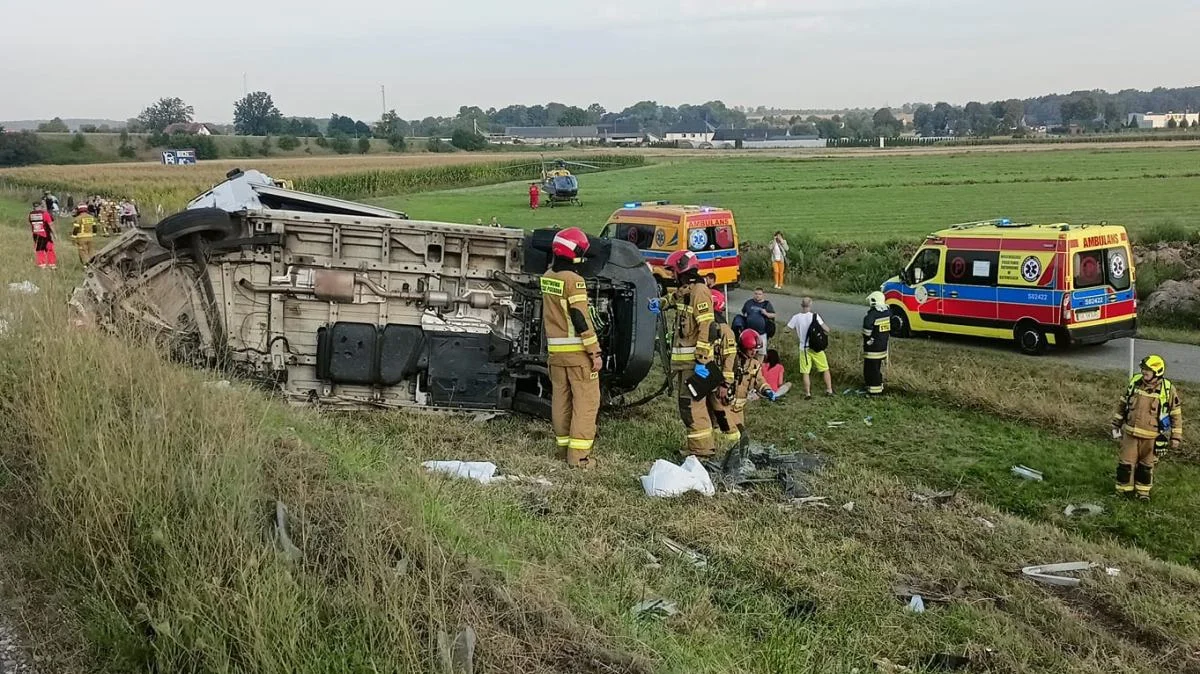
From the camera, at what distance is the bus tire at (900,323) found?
15.3 m

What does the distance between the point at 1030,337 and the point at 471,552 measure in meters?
11.9

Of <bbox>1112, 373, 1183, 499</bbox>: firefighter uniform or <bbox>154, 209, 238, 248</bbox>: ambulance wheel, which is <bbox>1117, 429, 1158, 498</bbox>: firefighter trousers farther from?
<bbox>154, 209, 238, 248</bbox>: ambulance wheel

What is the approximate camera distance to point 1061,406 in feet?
35.3

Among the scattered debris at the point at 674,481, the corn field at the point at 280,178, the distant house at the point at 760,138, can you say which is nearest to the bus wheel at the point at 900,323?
the scattered debris at the point at 674,481

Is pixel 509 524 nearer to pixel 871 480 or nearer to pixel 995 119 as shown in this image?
pixel 871 480

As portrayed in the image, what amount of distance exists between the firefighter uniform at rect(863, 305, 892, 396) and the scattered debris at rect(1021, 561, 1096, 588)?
5.91 metres

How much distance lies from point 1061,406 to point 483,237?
6845mm

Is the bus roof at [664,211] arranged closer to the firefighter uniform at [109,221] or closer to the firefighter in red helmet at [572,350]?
the firefighter in red helmet at [572,350]

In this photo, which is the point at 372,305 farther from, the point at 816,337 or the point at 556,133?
the point at 556,133

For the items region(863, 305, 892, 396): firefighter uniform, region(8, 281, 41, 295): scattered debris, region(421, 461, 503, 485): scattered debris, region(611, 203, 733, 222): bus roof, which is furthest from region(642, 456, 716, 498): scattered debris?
region(611, 203, 733, 222): bus roof

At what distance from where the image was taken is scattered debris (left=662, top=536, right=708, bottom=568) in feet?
17.8

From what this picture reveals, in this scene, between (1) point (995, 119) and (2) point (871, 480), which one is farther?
(1) point (995, 119)

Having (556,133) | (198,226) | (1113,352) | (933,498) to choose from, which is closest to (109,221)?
(198,226)

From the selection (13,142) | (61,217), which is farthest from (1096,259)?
(13,142)
